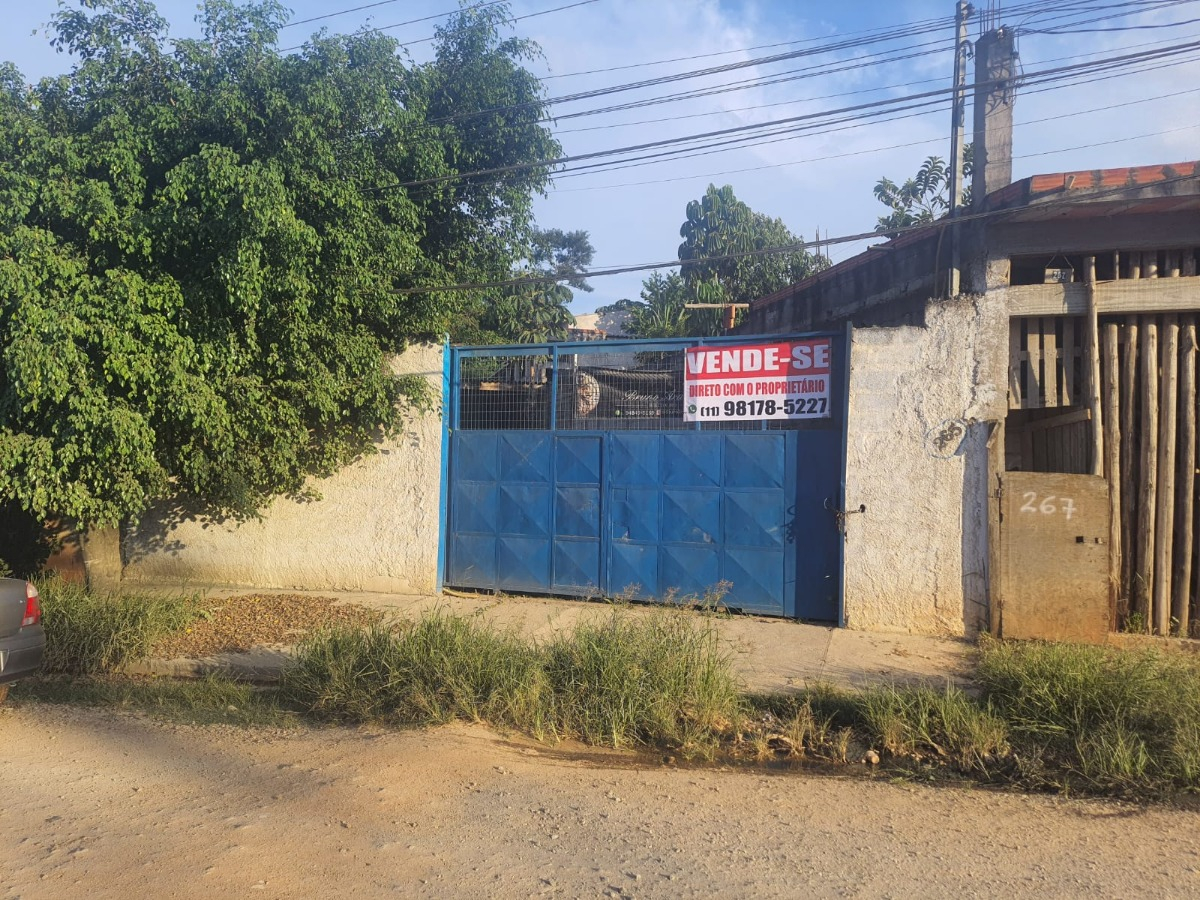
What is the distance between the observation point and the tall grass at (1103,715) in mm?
4570

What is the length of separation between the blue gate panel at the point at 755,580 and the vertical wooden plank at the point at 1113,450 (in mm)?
2773

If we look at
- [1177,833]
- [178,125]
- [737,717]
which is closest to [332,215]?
[178,125]

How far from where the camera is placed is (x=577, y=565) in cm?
944

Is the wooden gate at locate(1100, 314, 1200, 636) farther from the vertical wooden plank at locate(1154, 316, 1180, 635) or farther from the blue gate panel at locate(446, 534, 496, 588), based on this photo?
the blue gate panel at locate(446, 534, 496, 588)

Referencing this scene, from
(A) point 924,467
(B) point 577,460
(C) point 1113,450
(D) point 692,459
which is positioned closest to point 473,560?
(B) point 577,460

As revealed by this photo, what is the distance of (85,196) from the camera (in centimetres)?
759

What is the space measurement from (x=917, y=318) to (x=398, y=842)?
742 cm

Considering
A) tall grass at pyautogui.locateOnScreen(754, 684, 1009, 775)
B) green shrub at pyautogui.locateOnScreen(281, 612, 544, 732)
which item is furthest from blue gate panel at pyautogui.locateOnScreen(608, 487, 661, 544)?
tall grass at pyautogui.locateOnScreen(754, 684, 1009, 775)

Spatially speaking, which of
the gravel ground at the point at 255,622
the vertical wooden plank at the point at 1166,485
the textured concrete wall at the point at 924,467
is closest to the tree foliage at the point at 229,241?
the gravel ground at the point at 255,622

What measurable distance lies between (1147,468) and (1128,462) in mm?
145

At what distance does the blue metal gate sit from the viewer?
28.3 ft

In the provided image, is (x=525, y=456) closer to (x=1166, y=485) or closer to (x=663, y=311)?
(x=1166, y=485)

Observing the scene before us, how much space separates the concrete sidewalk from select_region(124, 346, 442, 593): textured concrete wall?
88cm

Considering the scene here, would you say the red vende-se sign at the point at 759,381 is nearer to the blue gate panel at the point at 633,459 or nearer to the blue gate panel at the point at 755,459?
the blue gate panel at the point at 755,459
